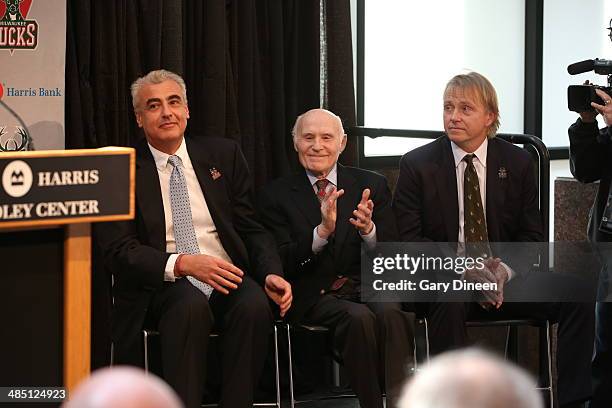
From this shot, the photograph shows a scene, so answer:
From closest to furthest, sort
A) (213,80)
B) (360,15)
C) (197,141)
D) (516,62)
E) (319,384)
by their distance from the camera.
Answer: (197,141) → (213,80) → (319,384) → (360,15) → (516,62)

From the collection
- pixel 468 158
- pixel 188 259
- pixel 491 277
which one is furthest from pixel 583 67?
pixel 188 259

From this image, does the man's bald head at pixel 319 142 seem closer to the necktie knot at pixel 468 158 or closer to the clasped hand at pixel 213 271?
the necktie knot at pixel 468 158

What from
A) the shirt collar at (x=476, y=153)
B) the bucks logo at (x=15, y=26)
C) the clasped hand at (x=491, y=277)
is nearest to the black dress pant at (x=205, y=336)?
the clasped hand at (x=491, y=277)

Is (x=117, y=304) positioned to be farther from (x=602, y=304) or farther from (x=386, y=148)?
(x=386, y=148)

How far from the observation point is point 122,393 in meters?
0.75

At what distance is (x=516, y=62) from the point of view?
20.0ft

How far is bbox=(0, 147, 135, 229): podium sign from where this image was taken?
1.81 metres

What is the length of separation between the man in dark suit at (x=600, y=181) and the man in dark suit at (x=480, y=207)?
11cm

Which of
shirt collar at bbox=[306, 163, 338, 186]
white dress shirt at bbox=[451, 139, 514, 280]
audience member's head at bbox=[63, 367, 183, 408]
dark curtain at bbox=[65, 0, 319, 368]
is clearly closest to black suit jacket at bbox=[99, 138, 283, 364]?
shirt collar at bbox=[306, 163, 338, 186]

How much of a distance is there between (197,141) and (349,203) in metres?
0.65

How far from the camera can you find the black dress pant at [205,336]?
3508 mm

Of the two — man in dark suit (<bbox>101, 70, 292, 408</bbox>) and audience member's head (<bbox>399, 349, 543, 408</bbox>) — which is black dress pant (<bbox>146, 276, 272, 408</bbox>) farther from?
audience member's head (<bbox>399, 349, 543, 408</bbox>)

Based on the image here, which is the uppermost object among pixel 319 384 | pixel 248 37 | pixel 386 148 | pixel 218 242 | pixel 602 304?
pixel 248 37

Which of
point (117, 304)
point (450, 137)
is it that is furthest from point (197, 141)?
point (450, 137)
